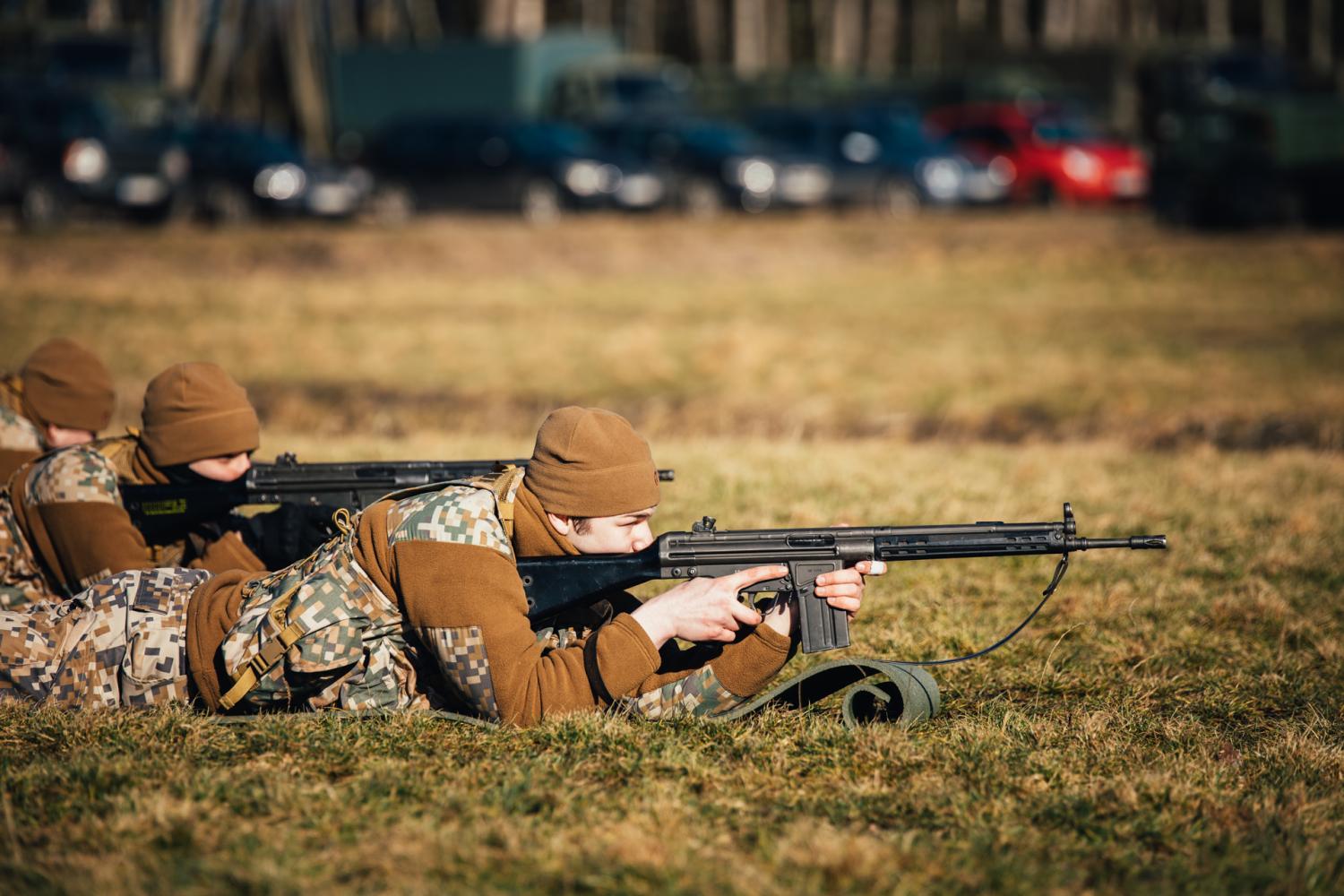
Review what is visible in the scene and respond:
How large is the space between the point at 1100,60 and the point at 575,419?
1527 inches

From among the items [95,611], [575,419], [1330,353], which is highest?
[575,419]

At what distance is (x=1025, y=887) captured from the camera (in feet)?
12.6

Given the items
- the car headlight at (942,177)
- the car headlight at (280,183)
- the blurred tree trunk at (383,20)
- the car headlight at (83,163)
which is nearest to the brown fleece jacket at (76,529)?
the car headlight at (83,163)

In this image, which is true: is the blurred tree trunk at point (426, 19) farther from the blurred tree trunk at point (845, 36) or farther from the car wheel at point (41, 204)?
the car wheel at point (41, 204)

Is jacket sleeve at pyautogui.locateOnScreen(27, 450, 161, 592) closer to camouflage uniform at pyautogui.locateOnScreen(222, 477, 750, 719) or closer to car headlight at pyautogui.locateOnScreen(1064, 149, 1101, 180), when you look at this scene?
camouflage uniform at pyautogui.locateOnScreen(222, 477, 750, 719)

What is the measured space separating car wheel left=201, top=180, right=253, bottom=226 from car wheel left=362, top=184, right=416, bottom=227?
8.97 feet

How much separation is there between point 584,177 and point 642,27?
45042 millimetres

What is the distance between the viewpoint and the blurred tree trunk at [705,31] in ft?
210

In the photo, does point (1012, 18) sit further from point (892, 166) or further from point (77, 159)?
point (77, 159)

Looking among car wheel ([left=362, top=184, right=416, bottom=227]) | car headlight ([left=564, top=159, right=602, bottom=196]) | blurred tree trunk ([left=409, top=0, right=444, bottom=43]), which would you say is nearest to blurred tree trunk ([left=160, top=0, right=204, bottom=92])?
car wheel ([left=362, top=184, right=416, bottom=227])

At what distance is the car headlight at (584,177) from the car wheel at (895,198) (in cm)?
493

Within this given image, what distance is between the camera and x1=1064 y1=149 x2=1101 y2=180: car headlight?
90.1 ft

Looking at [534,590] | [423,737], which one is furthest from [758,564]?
[423,737]

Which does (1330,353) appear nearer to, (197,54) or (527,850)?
(527,850)
